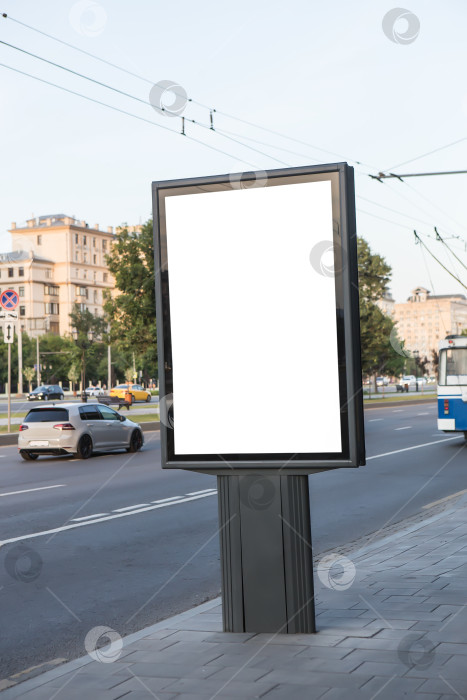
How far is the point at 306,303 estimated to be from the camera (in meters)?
4.54

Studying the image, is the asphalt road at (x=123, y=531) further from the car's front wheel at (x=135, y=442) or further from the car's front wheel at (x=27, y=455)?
the car's front wheel at (x=135, y=442)

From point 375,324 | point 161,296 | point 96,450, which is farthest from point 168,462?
point 375,324

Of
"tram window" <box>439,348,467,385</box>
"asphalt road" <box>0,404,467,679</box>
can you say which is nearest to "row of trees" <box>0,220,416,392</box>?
"tram window" <box>439,348,467,385</box>


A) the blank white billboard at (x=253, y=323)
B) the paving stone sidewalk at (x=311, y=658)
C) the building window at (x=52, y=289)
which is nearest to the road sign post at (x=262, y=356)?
the blank white billboard at (x=253, y=323)

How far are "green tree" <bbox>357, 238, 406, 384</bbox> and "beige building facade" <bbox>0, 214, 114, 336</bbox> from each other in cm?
7051

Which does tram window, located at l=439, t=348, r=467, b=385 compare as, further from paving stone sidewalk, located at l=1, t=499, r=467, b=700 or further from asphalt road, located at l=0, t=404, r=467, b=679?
paving stone sidewalk, located at l=1, t=499, r=467, b=700

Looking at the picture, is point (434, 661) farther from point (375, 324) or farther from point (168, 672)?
point (375, 324)

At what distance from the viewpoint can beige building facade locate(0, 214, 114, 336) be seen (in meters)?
130

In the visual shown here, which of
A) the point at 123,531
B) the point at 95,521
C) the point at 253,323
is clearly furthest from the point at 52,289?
the point at 253,323

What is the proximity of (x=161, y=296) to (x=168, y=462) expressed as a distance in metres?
0.89

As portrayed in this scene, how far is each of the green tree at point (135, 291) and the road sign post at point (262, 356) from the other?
100 ft

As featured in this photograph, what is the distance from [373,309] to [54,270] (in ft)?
280

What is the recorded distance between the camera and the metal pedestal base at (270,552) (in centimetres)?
463

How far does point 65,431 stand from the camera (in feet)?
63.9
